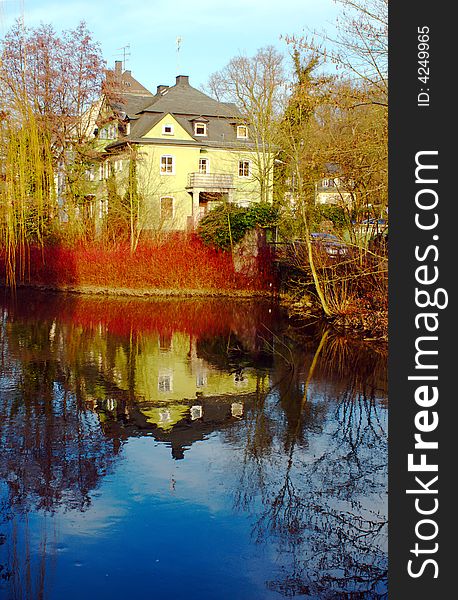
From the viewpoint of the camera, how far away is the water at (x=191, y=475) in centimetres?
600

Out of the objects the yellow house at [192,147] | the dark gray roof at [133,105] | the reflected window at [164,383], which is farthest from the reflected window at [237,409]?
the dark gray roof at [133,105]

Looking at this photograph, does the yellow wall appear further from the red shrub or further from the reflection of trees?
the reflection of trees

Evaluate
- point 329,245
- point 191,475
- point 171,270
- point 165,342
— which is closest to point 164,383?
point 191,475

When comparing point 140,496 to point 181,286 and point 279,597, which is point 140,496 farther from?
point 181,286

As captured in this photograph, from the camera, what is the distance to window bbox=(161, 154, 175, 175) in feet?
159

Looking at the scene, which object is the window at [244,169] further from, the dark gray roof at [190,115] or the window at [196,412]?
the window at [196,412]

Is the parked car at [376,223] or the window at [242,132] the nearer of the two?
the parked car at [376,223]

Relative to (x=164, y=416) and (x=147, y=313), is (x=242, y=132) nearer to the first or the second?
(x=147, y=313)

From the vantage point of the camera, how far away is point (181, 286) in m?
31.6

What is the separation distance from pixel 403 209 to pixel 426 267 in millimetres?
390

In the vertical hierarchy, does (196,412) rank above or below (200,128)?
below

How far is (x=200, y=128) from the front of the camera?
50500 mm

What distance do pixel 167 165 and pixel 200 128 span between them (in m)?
3.88

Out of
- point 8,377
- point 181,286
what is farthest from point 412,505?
point 181,286
